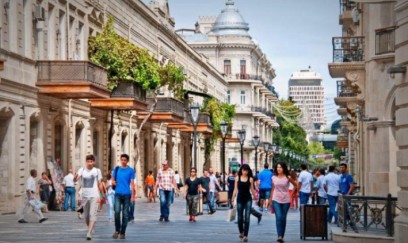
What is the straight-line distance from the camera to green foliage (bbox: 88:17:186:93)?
47969 mm

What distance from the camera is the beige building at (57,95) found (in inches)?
1438

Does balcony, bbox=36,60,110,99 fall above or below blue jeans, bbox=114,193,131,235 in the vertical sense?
above

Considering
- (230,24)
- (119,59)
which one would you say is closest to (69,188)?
(119,59)

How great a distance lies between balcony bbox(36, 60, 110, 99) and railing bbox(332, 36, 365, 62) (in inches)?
349

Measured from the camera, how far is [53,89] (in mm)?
39375

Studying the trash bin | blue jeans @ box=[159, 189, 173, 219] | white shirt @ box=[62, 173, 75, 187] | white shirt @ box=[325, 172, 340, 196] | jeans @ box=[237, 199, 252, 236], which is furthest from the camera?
white shirt @ box=[62, 173, 75, 187]

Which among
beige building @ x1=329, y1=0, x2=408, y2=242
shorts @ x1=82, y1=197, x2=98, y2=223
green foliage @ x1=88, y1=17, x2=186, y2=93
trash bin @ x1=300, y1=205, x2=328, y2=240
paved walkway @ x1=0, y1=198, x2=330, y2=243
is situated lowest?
paved walkway @ x1=0, y1=198, x2=330, y2=243

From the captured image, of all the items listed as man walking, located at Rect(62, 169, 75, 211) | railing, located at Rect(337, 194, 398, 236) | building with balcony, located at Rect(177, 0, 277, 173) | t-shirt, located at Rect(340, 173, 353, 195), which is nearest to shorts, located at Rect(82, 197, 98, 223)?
railing, located at Rect(337, 194, 398, 236)

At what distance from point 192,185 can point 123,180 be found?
868cm

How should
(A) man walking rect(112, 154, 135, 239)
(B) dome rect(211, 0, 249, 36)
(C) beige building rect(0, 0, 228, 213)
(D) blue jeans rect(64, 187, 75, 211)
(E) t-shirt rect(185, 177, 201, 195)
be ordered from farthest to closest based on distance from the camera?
(B) dome rect(211, 0, 249, 36) → (D) blue jeans rect(64, 187, 75, 211) → (C) beige building rect(0, 0, 228, 213) → (E) t-shirt rect(185, 177, 201, 195) → (A) man walking rect(112, 154, 135, 239)

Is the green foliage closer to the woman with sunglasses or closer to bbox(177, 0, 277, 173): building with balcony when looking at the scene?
the woman with sunglasses

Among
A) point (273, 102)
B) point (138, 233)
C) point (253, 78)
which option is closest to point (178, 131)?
point (253, 78)

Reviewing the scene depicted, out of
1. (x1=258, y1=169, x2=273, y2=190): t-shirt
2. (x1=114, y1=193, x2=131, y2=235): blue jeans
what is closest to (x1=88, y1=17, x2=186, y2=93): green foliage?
(x1=258, y1=169, x2=273, y2=190): t-shirt

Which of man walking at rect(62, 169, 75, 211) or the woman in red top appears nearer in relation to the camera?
the woman in red top
